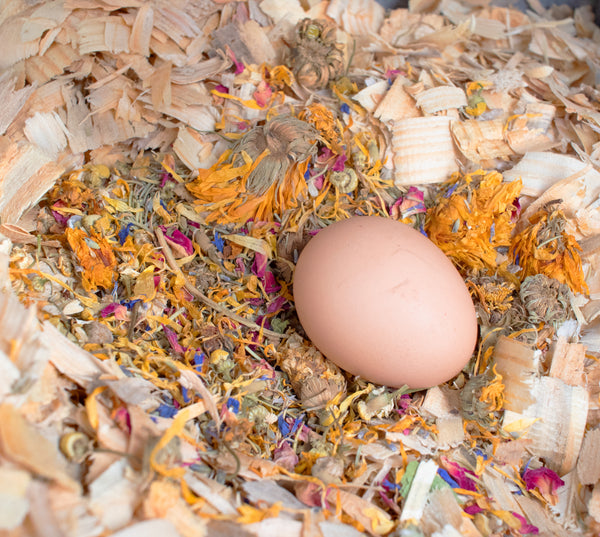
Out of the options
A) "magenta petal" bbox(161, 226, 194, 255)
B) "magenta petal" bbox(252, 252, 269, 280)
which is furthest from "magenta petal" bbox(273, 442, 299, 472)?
"magenta petal" bbox(161, 226, 194, 255)

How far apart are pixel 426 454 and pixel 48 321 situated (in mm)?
823

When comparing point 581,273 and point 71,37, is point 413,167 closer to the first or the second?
→ point 581,273

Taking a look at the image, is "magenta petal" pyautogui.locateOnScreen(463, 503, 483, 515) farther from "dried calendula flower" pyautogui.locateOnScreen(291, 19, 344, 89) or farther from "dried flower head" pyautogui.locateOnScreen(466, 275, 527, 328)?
"dried calendula flower" pyautogui.locateOnScreen(291, 19, 344, 89)

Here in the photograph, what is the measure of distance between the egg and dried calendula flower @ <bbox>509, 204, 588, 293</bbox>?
0.27 metres

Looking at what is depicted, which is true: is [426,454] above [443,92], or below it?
below

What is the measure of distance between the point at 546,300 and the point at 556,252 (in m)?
0.14

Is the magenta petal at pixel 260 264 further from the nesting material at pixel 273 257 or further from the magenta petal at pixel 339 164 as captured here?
the magenta petal at pixel 339 164

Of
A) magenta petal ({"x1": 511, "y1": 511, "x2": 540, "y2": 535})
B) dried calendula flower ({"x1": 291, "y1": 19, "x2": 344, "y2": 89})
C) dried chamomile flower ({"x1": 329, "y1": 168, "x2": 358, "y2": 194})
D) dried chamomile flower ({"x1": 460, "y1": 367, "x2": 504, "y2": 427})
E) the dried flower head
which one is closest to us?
magenta petal ({"x1": 511, "y1": 511, "x2": 540, "y2": 535})

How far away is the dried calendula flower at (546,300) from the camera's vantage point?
1.23 metres

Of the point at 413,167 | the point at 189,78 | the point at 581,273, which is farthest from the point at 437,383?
the point at 189,78

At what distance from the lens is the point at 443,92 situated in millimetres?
1491

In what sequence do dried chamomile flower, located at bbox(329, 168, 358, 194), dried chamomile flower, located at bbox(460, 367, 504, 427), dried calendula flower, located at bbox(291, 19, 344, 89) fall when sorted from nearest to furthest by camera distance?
dried chamomile flower, located at bbox(460, 367, 504, 427)
dried chamomile flower, located at bbox(329, 168, 358, 194)
dried calendula flower, located at bbox(291, 19, 344, 89)

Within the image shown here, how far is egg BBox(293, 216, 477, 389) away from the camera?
3.58 ft

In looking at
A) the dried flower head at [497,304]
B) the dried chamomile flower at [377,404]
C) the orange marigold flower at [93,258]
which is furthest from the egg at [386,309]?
the orange marigold flower at [93,258]
